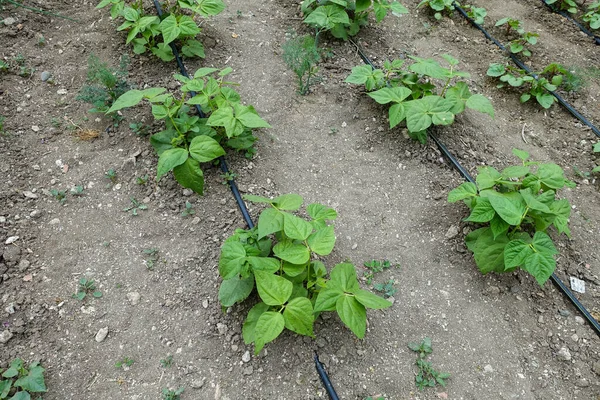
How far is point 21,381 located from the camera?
188 centimetres

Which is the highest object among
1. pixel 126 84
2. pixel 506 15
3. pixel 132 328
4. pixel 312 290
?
pixel 506 15

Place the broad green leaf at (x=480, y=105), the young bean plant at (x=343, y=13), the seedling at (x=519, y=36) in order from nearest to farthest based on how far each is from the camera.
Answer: the broad green leaf at (x=480, y=105), the young bean plant at (x=343, y=13), the seedling at (x=519, y=36)

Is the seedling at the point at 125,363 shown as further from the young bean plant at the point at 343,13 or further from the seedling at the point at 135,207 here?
the young bean plant at the point at 343,13

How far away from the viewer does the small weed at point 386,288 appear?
A: 228 cm

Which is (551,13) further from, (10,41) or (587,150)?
(10,41)

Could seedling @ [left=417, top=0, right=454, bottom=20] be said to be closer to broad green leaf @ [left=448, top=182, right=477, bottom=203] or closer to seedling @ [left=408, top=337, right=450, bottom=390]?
broad green leaf @ [left=448, top=182, right=477, bottom=203]

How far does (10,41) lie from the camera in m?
3.26

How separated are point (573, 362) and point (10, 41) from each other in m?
4.24

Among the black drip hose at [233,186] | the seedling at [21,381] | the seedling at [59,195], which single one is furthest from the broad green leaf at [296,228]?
the seedling at [59,195]

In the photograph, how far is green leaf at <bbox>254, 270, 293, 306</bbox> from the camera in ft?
6.08

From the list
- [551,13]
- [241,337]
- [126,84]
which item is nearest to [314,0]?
[126,84]

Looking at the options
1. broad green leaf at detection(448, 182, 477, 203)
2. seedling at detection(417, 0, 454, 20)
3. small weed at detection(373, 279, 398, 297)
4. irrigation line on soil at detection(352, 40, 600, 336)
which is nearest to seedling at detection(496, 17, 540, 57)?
seedling at detection(417, 0, 454, 20)

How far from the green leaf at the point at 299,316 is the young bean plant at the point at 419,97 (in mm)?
1431

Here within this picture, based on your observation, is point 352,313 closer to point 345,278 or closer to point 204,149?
point 345,278
